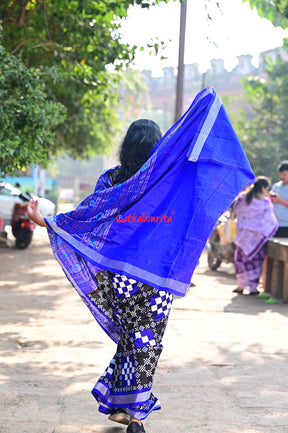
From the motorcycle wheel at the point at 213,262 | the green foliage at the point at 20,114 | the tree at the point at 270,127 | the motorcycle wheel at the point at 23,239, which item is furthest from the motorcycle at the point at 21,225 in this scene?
→ the tree at the point at 270,127

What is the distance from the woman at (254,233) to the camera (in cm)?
1023

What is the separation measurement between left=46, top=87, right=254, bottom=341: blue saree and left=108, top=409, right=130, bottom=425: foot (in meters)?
0.72

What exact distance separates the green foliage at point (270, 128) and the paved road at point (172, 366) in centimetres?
1415

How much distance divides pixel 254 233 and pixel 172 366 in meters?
5.04

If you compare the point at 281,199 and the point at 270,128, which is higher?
the point at 281,199

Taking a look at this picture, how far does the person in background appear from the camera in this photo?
34.0 feet

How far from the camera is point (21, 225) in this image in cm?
1616

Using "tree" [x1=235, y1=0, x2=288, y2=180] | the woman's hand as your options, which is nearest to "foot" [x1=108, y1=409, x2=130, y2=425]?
the woman's hand

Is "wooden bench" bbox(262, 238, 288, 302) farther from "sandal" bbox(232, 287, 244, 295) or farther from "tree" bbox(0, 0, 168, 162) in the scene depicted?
"tree" bbox(0, 0, 168, 162)

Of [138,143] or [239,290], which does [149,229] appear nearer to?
[138,143]

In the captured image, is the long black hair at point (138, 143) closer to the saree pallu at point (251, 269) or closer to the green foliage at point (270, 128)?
the saree pallu at point (251, 269)

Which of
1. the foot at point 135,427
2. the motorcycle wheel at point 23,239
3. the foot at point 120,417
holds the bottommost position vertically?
the motorcycle wheel at point 23,239

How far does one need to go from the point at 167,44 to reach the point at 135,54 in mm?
545

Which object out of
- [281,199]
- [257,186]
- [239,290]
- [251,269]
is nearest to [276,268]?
[251,269]
